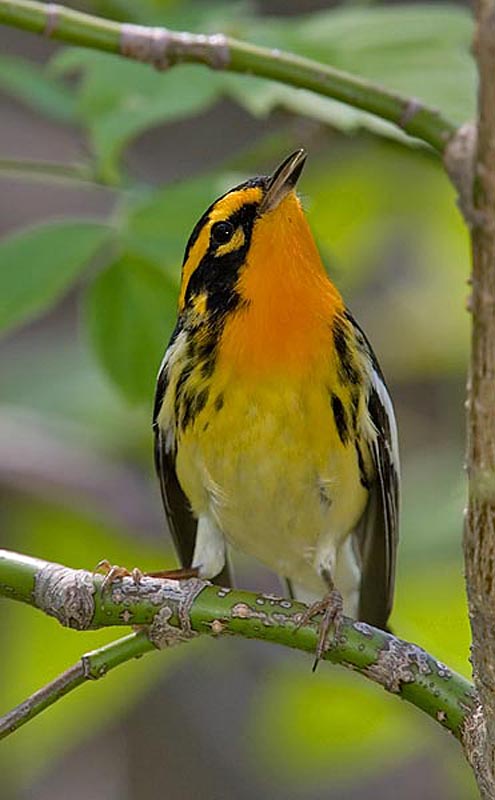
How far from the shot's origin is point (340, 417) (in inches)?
116

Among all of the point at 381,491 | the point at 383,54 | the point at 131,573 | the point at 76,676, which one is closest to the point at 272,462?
the point at 381,491

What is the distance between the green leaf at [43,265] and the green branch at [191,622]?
114 centimetres

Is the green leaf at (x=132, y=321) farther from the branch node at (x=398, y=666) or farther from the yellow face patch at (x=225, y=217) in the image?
the branch node at (x=398, y=666)

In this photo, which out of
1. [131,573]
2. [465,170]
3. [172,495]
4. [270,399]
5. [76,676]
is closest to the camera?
[465,170]

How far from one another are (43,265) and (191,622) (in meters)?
1.27

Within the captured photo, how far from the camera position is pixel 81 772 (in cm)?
683

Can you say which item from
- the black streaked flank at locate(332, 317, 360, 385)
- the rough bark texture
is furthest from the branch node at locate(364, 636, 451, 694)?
the black streaked flank at locate(332, 317, 360, 385)

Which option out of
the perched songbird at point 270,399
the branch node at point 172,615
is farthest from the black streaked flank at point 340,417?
the branch node at point 172,615

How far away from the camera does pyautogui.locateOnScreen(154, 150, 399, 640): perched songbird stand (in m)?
2.90

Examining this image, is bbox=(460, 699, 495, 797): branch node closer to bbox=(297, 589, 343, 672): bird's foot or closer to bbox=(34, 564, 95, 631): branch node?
bbox=(297, 589, 343, 672): bird's foot

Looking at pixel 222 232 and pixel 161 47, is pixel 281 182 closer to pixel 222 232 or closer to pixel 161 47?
pixel 222 232

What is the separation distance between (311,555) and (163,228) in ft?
2.65

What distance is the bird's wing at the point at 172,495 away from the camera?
313 cm

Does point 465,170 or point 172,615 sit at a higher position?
point 465,170
